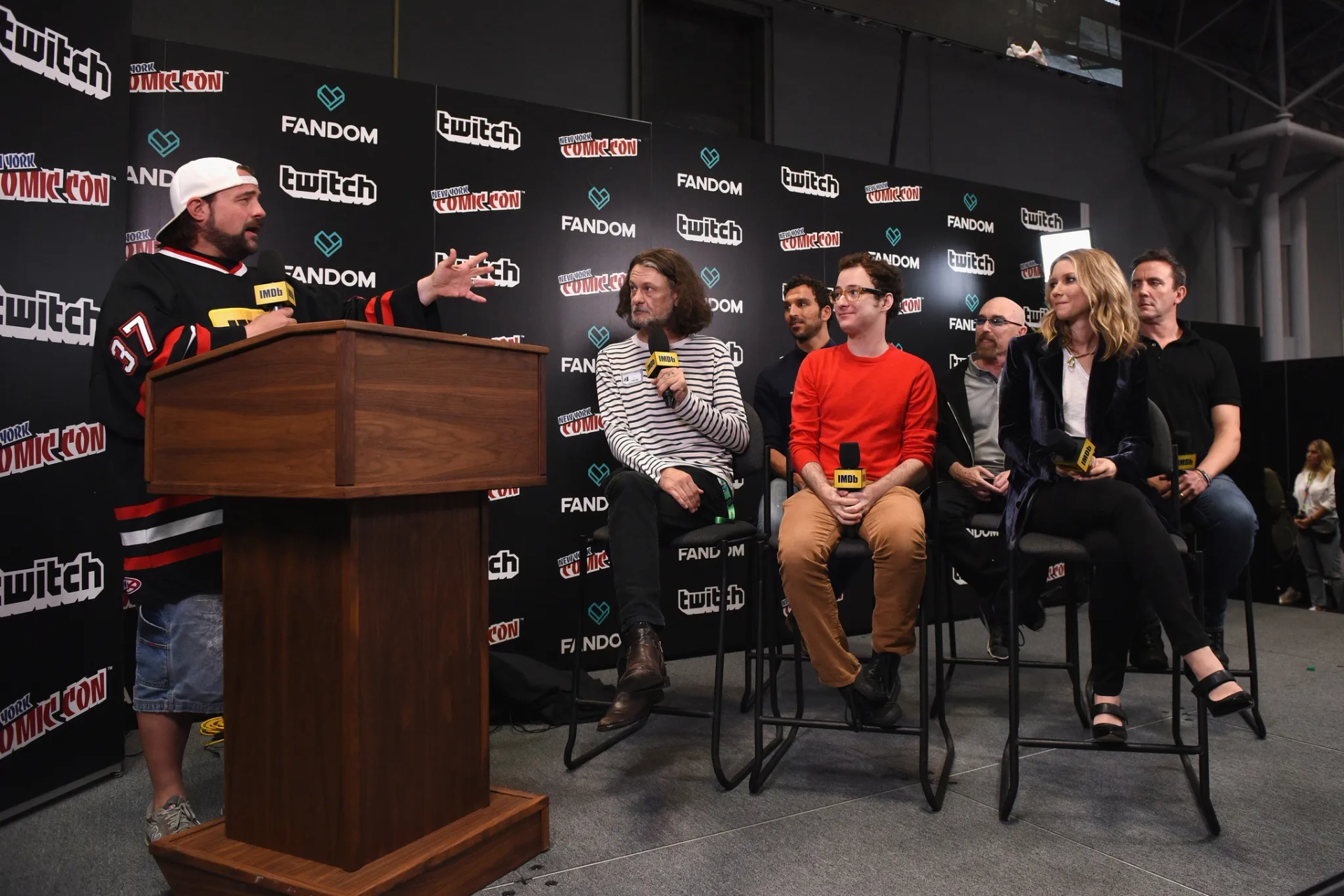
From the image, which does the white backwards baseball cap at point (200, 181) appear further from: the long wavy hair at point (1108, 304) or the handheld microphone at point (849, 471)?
the long wavy hair at point (1108, 304)

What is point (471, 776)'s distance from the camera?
74.9 inches

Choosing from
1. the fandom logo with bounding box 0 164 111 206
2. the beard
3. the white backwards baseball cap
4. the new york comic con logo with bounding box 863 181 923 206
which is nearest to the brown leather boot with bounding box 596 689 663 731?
the beard

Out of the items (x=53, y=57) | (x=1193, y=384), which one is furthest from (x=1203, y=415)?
(x=53, y=57)

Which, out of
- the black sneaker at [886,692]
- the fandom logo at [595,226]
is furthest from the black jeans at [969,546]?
the fandom logo at [595,226]

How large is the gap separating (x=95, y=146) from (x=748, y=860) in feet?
8.68

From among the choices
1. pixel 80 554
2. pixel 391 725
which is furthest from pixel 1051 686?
pixel 80 554

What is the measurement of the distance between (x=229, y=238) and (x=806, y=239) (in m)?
3.10

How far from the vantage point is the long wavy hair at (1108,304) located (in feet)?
8.19

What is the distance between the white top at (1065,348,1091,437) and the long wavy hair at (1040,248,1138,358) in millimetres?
77

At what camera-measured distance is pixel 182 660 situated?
6.62 ft

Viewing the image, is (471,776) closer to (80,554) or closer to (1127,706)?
(80,554)

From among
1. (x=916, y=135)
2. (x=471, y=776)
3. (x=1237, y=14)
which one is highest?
(x=1237, y=14)

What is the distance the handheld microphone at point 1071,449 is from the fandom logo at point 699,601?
203 cm

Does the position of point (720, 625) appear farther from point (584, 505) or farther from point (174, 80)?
point (174, 80)
